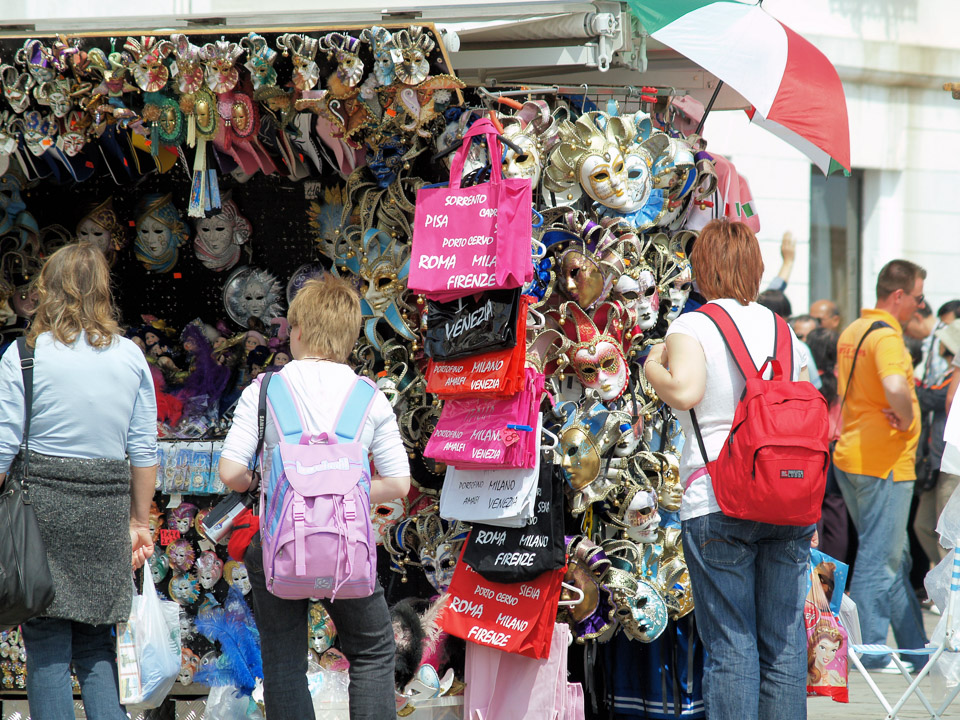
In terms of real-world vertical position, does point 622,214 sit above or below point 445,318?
above

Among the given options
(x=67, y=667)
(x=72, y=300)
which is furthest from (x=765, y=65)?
(x=67, y=667)

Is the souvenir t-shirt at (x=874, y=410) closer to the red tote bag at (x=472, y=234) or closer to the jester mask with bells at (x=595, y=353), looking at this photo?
the jester mask with bells at (x=595, y=353)

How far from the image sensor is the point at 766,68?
4531 millimetres

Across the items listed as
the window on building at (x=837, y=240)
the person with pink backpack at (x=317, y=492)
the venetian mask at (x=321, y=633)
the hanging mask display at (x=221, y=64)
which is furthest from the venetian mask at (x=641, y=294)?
the window on building at (x=837, y=240)

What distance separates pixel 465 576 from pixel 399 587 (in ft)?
1.66

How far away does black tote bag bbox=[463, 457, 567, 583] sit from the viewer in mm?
4445

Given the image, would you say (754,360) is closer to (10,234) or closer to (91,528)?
(91,528)

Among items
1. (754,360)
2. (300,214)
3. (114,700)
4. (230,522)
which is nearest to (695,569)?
(754,360)

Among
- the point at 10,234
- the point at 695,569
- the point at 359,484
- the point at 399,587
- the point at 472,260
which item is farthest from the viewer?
the point at 10,234

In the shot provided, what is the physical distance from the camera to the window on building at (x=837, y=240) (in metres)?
12.7

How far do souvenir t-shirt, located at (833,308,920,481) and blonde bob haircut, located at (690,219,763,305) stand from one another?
270cm

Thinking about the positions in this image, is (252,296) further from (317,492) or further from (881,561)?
(881,561)

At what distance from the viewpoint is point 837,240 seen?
1278 centimetres

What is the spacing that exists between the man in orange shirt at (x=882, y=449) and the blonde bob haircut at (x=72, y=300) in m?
4.24
